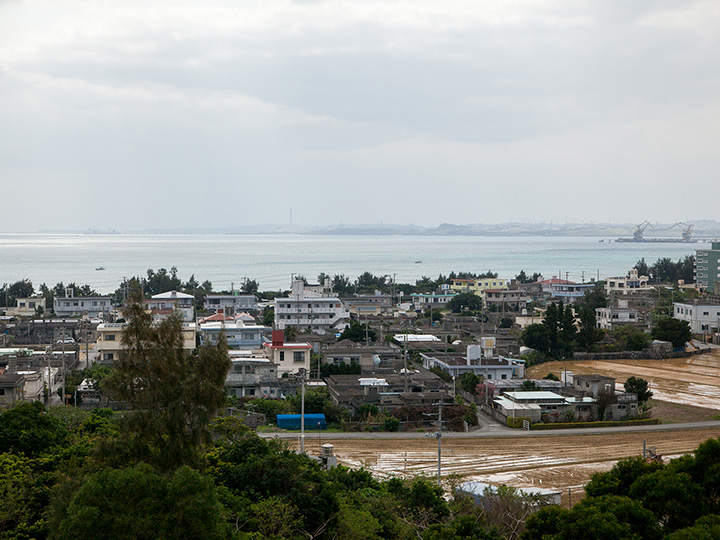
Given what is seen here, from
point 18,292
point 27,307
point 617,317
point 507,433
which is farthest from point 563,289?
point 18,292

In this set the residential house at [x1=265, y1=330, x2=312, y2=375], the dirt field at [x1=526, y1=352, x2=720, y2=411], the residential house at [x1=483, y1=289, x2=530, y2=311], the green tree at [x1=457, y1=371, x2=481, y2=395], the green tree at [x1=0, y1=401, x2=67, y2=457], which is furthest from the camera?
the residential house at [x1=483, y1=289, x2=530, y2=311]

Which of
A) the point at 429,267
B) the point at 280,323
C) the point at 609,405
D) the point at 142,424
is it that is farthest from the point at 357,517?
the point at 429,267

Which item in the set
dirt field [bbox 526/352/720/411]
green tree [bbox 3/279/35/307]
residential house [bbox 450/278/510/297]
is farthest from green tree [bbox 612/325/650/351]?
green tree [bbox 3/279/35/307]

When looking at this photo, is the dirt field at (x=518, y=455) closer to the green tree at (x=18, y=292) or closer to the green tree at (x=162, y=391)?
the green tree at (x=162, y=391)

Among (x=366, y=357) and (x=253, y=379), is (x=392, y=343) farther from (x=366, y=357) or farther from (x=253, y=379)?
(x=253, y=379)

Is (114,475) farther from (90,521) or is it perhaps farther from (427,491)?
(427,491)

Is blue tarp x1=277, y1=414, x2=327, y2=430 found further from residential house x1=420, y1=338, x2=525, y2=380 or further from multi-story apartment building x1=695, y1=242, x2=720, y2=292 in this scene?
multi-story apartment building x1=695, y1=242, x2=720, y2=292

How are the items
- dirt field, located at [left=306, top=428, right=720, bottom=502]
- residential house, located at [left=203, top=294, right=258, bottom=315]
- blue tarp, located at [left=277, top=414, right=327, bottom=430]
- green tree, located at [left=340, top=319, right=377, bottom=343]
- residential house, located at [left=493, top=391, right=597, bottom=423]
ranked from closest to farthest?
dirt field, located at [left=306, top=428, right=720, bottom=502], blue tarp, located at [left=277, top=414, right=327, bottom=430], residential house, located at [left=493, top=391, right=597, bottom=423], green tree, located at [left=340, top=319, right=377, bottom=343], residential house, located at [left=203, top=294, right=258, bottom=315]
